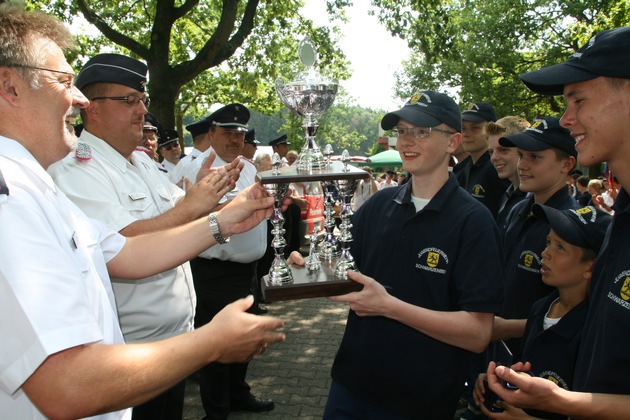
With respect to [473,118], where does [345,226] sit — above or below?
below

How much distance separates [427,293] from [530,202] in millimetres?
1710

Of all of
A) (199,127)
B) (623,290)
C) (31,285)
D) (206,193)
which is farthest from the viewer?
(199,127)

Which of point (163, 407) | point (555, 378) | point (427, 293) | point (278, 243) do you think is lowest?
point (163, 407)

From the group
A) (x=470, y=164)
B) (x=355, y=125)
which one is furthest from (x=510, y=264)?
(x=355, y=125)

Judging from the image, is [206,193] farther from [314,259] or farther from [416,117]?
[416,117]

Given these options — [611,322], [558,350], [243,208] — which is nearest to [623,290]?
[611,322]

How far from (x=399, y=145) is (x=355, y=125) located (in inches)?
3983

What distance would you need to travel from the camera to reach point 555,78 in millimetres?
1962

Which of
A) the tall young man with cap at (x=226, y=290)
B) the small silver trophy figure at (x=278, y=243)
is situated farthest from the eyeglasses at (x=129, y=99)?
the tall young man with cap at (x=226, y=290)

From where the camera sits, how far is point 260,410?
188 inches

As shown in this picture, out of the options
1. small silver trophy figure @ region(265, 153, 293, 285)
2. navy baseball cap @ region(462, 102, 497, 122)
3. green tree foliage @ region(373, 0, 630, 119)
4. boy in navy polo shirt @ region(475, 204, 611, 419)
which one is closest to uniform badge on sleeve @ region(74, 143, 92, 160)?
small silver trophy figure @ region(265, 153, 293, 285)

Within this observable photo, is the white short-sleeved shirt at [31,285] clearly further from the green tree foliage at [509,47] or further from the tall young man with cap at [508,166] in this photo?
the green tree foliage at [509,47]

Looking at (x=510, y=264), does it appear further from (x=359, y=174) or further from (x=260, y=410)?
(x=260, y=410)

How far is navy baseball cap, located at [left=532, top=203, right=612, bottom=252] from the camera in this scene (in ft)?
8.91
